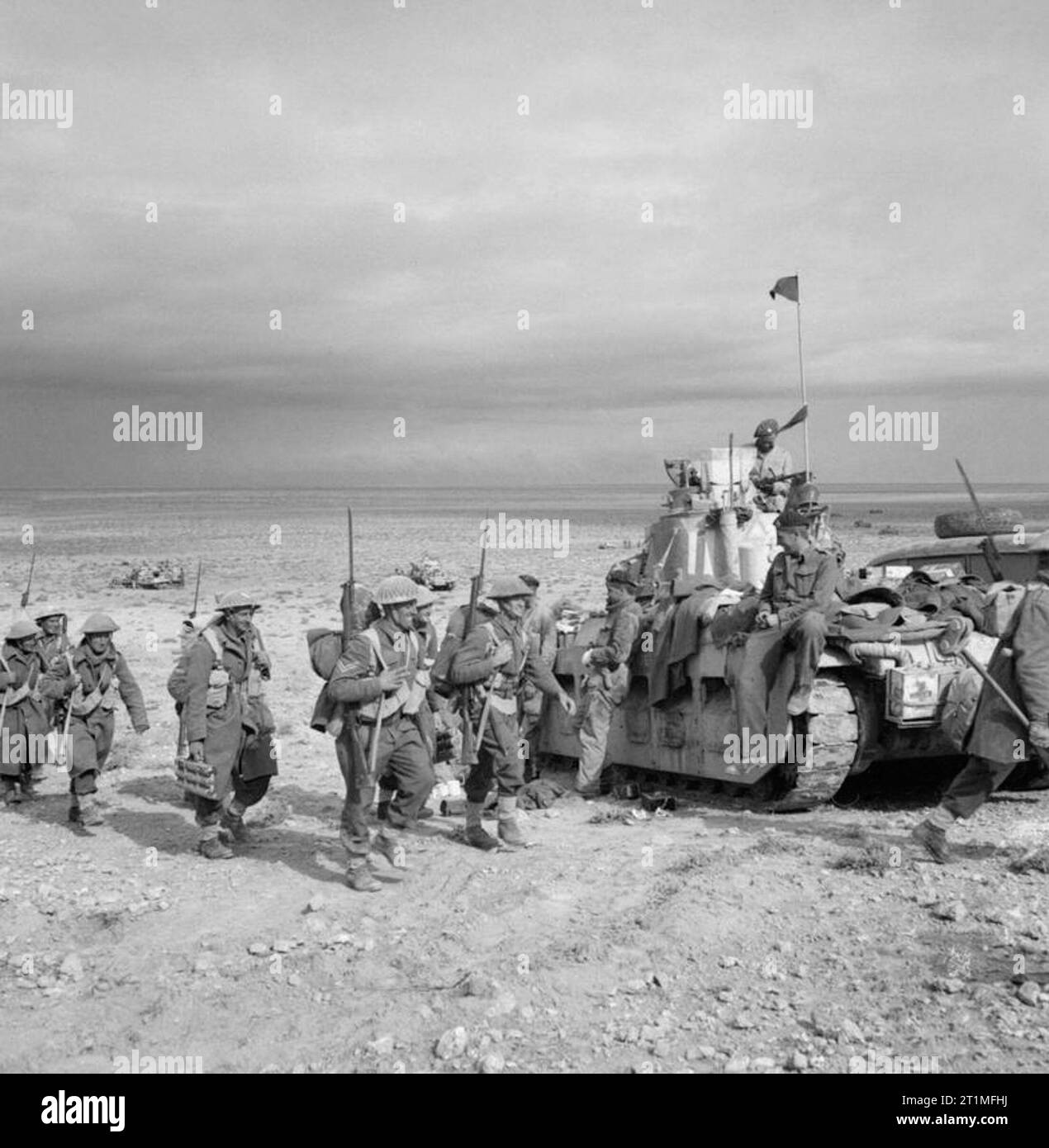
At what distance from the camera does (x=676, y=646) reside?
11680 millimetres

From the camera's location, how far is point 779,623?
10.8 metres

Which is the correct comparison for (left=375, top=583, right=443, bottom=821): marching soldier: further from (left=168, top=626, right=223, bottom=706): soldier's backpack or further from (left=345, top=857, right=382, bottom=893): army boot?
(left=168, top=626, right=223, bottom=706): soldier's backpack

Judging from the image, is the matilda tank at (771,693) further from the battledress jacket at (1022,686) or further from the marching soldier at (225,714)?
the marching soldier at (225,714)

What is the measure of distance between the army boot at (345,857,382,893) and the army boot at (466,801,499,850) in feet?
3.97

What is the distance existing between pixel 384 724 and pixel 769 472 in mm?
6871

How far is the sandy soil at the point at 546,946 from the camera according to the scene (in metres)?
6.41

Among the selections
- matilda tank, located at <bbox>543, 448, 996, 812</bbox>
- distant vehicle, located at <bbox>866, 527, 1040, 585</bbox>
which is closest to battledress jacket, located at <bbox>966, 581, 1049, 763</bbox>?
matilda tank, located at <bbox>543, 448, 996, 812</bbox>

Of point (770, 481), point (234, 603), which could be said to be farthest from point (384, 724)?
point (770, 481)

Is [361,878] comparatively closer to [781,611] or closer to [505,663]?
[505,663]

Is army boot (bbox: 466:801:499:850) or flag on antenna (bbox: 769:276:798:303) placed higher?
flag on antenna (bbox: 769:276:798:303)

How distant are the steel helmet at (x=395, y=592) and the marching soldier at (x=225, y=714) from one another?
4.90 ft

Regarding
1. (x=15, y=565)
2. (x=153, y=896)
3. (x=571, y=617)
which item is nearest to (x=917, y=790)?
(x=571, y=617)

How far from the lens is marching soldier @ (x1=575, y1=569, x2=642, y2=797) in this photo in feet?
39.1

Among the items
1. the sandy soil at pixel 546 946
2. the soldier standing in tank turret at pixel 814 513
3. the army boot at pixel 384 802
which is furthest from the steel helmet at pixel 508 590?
the soldier standing in tank turret at pixel 814 513
